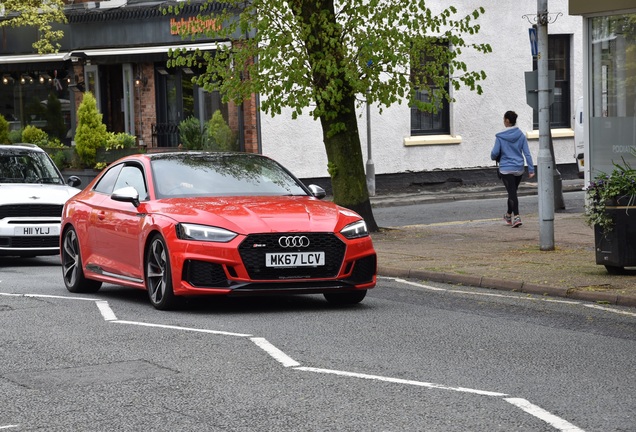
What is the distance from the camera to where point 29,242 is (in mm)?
16859

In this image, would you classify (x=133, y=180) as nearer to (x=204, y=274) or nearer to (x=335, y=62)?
(x=204, y=274)

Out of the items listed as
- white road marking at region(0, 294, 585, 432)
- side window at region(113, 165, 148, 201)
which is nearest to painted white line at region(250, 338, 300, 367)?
white road marking at region(0, 294, 585, 432)

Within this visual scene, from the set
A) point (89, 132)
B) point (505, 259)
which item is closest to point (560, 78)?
point (89, 132)

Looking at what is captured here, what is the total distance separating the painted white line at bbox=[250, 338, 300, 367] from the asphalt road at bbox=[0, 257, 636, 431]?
2cm

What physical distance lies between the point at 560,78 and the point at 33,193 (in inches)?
735

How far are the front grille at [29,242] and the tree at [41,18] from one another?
15.8 meters

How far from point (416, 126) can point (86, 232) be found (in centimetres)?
1908

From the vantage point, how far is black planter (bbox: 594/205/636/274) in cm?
1279

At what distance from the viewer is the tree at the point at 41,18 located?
31.8 m

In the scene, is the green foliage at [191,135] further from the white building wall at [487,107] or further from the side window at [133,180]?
the side window at [133,180]

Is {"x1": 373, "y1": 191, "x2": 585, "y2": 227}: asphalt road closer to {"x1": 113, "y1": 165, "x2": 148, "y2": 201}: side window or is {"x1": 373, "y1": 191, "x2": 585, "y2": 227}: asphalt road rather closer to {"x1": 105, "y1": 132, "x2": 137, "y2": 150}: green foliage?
{"x1": 105, "y1": 132, "x2": 137, "y2": 150}: green foliage

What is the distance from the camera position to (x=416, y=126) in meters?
31.0

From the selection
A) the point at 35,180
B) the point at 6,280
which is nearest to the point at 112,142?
the point at 35,180

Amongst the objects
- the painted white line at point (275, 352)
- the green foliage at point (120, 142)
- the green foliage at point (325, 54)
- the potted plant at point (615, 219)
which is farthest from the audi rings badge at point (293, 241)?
the green foliage at point (120, 142)
